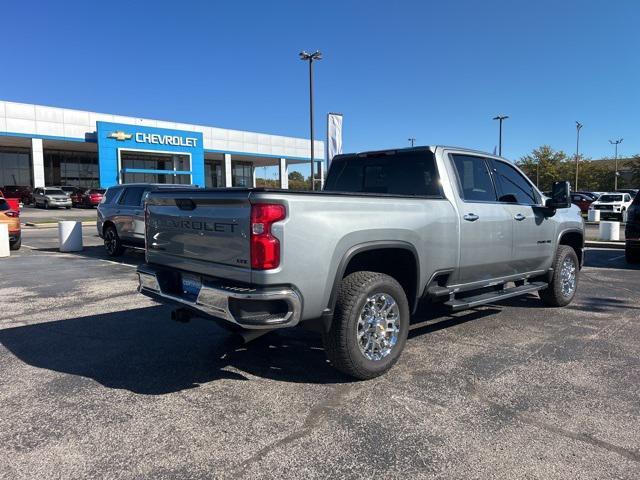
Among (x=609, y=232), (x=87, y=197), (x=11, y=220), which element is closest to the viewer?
(x=11, y=220)

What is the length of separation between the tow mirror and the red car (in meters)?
34.3

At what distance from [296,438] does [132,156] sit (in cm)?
4741

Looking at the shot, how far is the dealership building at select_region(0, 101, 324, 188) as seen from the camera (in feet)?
121

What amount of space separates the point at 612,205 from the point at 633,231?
18.0 metres

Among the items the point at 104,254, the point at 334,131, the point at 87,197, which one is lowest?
the point at 104,254

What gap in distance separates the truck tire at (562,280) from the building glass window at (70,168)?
4808 cm

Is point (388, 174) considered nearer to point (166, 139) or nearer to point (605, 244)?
point (605, 244)

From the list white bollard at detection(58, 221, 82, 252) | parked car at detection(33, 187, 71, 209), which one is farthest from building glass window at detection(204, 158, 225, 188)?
white bollard at detection(58, 221, 82, 252)

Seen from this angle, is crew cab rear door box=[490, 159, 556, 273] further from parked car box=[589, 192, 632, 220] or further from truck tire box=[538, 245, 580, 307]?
parked car box=[589, 192, 632, 220]

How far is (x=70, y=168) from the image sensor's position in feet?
157

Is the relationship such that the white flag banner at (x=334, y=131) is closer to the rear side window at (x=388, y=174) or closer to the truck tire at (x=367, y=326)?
the rear side window at (x=388, y=174)

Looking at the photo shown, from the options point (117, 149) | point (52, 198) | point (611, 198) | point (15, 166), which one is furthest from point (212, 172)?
point (611, 198)

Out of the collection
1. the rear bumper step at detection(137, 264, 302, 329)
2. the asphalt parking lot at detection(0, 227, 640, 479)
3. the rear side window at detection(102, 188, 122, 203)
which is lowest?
the asphalt parking lot at detection(0, 227, 640, 479)

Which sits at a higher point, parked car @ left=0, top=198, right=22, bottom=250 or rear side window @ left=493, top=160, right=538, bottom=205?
rear side window @ left=493, top=160, right=538, bottom=205
